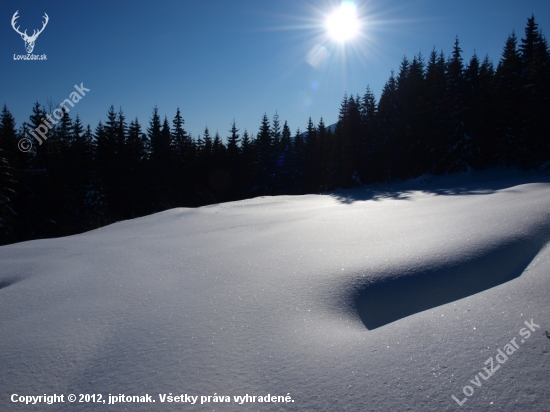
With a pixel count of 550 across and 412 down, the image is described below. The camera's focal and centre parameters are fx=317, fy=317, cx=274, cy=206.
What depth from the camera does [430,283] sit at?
2.88m

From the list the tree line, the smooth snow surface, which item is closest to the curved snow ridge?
the smooth snow surface

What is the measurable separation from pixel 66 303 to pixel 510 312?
353 centimetres

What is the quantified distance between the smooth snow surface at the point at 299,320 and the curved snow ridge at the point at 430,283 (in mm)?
13

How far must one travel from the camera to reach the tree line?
72.7 feet

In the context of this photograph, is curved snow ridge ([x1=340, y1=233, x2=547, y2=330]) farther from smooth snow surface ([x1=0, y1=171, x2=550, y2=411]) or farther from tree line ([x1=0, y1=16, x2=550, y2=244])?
tree line ([x1=0, y1=16, x2=550, y2=244])

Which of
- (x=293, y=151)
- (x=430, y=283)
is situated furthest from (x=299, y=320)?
(x=293, y=151)

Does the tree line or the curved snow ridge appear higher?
the tree line

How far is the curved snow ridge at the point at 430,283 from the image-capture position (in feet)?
8.64

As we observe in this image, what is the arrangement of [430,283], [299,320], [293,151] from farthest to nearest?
[293,151] → [430,283] → [299,320]

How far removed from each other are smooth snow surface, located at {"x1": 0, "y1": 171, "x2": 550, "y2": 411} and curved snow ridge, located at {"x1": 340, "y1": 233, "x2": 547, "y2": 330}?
0.04 ft

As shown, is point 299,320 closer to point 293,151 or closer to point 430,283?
point 430,283

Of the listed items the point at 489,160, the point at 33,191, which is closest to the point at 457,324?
the point at 489,160

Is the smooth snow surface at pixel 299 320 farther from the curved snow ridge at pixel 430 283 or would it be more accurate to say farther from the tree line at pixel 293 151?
the tree line at pixel 293 151

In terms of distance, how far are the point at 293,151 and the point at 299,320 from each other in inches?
1544
